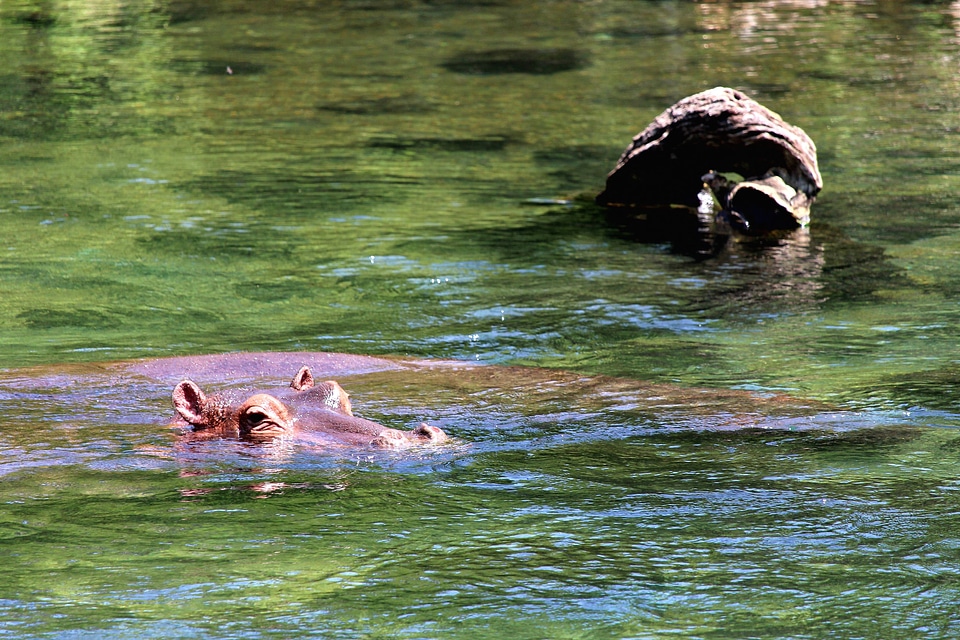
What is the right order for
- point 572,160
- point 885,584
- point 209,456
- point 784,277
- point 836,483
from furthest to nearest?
point 572,160 → point 784,277 → point 209,456 → point 836,483 → point 885,584

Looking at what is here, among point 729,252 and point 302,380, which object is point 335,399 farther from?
point 729,252

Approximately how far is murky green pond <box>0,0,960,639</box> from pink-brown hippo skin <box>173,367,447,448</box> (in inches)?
4.5

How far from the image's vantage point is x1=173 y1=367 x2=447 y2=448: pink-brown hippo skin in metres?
5.75

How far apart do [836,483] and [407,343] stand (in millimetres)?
3551

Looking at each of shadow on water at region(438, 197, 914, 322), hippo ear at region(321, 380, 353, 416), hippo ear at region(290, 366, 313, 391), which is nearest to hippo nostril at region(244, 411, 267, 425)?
hippo ear at region(321, 380, 353, 416)

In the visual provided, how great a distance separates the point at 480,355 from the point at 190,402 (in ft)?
7.82

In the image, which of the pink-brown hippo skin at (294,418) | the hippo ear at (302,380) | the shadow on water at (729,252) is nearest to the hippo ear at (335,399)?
the pink-brown hippo skin at (294,418)

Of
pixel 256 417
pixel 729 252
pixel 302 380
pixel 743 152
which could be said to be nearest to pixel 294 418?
pixel 256 417

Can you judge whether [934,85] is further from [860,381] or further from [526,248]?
[860,381]

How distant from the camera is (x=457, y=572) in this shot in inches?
179

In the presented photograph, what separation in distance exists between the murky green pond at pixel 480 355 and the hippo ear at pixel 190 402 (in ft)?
0.49

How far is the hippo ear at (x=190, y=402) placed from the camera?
601 centimetres

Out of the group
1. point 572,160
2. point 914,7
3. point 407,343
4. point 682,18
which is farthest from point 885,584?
point 914,7

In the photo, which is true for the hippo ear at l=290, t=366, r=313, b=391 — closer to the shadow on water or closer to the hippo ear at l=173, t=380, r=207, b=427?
the hippo ear at l=173, t=380, r=207, b=427
